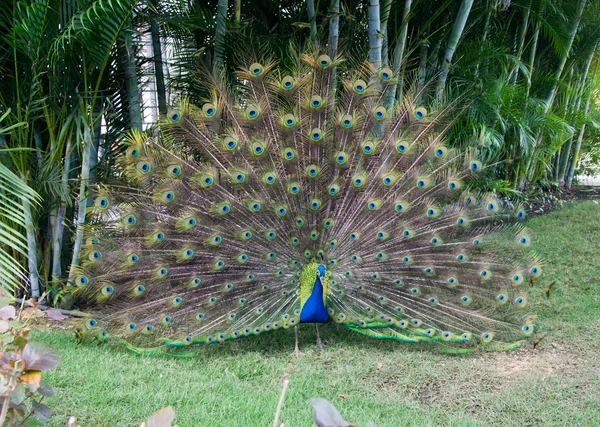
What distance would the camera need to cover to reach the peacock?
4254mm

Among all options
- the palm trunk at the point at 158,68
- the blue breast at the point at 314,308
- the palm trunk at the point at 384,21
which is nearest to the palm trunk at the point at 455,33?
the palm trunk at the point at 384,21

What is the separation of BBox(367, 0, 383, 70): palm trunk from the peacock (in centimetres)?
49

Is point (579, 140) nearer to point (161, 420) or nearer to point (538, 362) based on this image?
point (538, 362)

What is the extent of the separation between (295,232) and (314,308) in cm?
61

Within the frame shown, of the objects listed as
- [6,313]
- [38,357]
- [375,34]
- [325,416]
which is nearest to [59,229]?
[375,34]

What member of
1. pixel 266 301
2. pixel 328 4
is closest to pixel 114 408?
pixel 266 301

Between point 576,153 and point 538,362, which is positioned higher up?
point 576,153

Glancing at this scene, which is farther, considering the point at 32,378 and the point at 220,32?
the point at 220,32

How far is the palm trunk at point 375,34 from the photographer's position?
15.9ft

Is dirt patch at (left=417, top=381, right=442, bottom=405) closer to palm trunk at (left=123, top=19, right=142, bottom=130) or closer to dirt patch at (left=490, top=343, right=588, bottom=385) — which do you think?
dirt patch at (left=490, top=343, right=588, bottom=385)

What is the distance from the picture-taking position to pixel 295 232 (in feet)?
14.5

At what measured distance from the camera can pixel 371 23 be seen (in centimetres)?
492

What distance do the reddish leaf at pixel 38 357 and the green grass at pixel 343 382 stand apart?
5.78ft

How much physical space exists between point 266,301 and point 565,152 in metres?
7.81
